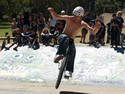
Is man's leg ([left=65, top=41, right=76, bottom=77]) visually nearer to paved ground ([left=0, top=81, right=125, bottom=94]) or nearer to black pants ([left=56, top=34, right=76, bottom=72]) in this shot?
black pants ([left=56, top=34, right=76, bottom=72])

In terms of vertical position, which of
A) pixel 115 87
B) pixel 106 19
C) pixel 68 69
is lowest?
pixel 106 19

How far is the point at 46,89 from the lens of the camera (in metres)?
6.23

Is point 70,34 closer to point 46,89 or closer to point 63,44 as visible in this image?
point 63,44

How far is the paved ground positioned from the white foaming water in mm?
403

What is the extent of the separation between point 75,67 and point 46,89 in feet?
5.95

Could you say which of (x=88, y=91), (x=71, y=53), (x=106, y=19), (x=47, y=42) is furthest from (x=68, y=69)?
(x=106, y=19)

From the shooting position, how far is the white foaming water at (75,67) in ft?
23.6

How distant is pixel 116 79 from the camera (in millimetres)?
7102

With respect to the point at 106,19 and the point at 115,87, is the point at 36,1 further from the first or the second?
the point at 115,87

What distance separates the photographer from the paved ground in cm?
591

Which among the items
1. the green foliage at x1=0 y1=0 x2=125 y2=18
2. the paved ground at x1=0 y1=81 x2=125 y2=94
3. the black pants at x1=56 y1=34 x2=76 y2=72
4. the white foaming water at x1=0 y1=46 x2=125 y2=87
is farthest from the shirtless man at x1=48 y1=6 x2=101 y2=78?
the green foliage at x1=0 y1=0 x2=125 y2=18

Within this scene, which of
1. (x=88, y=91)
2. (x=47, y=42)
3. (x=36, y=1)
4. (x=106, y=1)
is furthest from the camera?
(x=106, y=1)

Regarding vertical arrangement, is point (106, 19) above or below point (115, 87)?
below

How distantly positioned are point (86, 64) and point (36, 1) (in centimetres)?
4686
